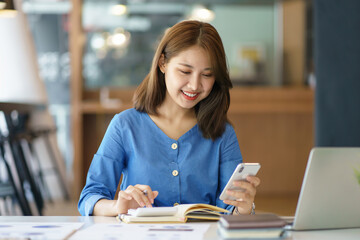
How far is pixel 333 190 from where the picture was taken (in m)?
1.22

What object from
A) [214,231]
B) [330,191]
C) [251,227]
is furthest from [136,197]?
[330,191]

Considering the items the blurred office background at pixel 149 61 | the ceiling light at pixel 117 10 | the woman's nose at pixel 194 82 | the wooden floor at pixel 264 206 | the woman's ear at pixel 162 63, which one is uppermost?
the ceiling light at pixel 117 10

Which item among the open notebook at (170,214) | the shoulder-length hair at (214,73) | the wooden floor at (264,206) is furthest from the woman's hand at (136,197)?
the wooden floor at (264,206)

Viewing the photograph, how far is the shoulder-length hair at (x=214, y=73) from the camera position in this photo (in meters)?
1.74

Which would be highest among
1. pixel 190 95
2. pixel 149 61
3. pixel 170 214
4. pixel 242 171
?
pixel 190 95

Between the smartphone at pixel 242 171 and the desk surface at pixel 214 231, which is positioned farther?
the smartphone at pixel 242 171

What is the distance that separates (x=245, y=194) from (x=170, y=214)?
0.22m

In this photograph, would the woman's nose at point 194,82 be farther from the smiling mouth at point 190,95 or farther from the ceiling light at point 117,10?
the ceiling light at point 117,10

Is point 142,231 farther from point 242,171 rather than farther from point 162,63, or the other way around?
point 162,63

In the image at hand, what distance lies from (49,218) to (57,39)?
4903mm

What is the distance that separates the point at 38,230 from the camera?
4.05ft

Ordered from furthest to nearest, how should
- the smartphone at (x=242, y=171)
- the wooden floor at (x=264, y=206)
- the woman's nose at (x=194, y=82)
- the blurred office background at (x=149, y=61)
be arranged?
the blurred office background at (x=149, y=61) → the wooden floor at (x=264, y=206) → the woman's nose at (x=194, y=82) → the smartphone at (x=242, y=171)

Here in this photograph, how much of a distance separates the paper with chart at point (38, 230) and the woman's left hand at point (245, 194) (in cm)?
42

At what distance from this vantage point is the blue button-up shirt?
1.74 m
